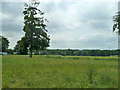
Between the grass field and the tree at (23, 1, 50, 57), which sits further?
the tree at (23, 1, 50, 57)

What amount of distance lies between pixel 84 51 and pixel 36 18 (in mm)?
24664

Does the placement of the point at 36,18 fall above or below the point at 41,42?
above

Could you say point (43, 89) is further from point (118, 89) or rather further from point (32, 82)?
point (118, 89)

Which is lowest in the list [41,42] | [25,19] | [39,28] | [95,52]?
[95,52]

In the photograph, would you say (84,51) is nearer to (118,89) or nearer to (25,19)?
(25,19)

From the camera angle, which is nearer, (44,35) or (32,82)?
(32,82)

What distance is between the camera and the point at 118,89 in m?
5.85

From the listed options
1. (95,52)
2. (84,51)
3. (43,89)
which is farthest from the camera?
(84,51)

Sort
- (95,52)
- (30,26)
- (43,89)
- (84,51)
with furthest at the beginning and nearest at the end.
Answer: (84,51) → (95,52) → (30,26) → (43,89)

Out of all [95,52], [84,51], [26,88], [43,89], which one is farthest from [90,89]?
[84,51]

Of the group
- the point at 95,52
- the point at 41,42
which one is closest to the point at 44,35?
the point at 41,42

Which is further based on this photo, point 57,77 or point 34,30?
point 34,30

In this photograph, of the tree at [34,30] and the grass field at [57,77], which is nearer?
the grass field at [57,77]

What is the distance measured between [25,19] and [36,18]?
257 centimetres
